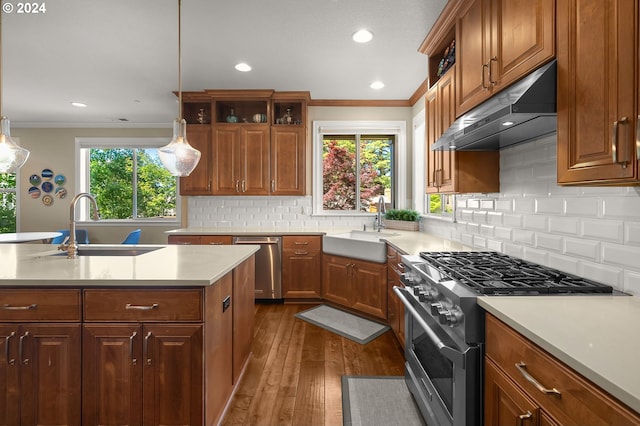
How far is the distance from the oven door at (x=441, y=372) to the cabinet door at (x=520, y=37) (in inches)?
46.8

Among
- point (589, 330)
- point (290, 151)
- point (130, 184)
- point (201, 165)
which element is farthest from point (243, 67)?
point (130, 184)

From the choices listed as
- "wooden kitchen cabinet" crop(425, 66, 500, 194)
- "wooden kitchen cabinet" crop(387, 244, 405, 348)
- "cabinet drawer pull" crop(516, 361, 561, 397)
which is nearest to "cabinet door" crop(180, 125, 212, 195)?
"wooden kitchen cabinet" crop(387, 244, 405, 348)

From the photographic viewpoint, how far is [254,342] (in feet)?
9.40

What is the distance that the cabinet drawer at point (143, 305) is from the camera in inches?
58.1

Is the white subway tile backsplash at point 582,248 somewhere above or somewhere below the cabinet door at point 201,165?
below

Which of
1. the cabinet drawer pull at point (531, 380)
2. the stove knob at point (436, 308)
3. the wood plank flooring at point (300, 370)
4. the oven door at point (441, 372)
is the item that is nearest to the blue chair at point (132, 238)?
the wood plank flooring at point (300, 370)

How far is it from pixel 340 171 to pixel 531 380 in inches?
150

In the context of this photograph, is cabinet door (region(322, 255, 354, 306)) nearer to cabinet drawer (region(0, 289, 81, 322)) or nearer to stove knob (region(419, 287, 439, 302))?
stove knob (region(419, 287, 439, 302))

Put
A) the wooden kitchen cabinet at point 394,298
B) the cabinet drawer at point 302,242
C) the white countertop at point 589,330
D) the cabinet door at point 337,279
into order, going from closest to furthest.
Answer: the white countertop at point 589,330 < the wooden kitchen cabinet at point 394,298 < the cabinet door at point 337,279 < the cabinet drawer at point 302,242

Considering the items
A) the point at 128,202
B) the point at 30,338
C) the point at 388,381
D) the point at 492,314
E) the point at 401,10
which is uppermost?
the point at 401,10

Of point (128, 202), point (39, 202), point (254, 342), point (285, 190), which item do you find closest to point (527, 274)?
point (254, 342)

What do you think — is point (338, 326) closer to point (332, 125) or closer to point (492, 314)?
point (492, 314)

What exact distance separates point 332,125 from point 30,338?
12.4 ft

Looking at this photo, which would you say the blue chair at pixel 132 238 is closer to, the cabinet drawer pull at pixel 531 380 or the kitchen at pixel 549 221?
the kitchen at pixel 549 221
